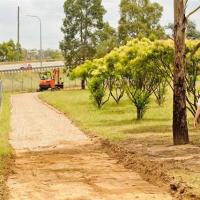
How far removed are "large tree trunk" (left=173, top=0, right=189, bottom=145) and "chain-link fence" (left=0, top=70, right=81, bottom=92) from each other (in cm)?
4904

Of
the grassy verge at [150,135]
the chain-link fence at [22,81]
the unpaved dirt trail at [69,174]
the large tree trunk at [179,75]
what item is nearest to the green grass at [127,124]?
the grassy verge at [150,135]

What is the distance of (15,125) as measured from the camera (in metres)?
23.5

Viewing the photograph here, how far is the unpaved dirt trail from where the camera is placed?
31.8ft

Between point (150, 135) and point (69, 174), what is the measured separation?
23.1 ft

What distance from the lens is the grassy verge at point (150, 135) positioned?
38.3 ft

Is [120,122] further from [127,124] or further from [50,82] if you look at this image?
[50,82]

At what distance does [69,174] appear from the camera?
38.2 feet

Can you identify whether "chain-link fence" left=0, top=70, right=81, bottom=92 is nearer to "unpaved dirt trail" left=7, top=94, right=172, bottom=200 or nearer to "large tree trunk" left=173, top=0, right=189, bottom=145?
"unpaved dirt trail" left=7, top=94, right=172, bottom=200

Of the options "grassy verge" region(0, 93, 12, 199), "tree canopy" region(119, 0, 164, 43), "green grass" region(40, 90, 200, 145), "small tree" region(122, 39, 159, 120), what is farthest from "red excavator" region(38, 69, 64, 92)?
"grassy verge" region(0, 93, 12, 199)

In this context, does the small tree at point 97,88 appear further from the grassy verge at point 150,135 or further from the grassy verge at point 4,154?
the grassy verge at point 4,154

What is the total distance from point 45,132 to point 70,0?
41730 mm

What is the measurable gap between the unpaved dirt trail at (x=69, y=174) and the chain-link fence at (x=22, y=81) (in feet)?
150

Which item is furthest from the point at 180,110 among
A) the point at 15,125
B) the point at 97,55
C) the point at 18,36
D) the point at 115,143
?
the point at 18,36

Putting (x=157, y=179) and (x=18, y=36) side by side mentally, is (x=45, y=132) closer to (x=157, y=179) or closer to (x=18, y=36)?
(x=157, y=179)
